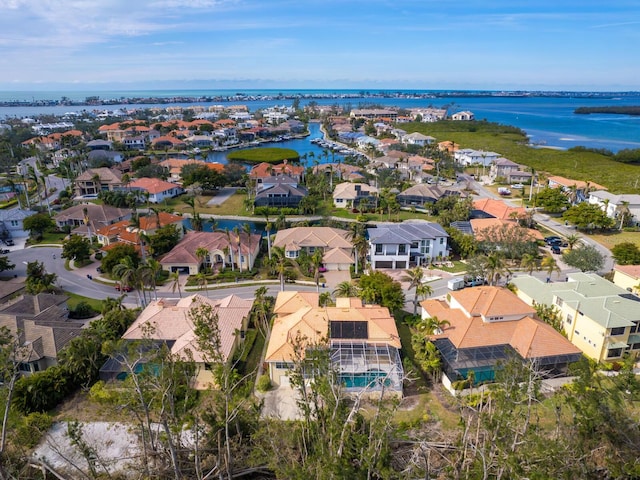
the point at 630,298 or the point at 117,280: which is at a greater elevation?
the point at 630,298

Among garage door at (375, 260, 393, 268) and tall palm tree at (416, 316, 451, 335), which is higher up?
tall palm tree at (416, 316, 451, 335)

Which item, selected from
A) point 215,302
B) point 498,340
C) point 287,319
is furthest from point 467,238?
point 215,302

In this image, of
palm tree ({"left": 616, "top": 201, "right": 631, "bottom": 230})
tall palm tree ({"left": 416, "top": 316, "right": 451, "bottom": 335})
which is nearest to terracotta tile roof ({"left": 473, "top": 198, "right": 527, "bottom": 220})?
palm tree ({"left": 616, "top": 201, "right": 631, "bottom": 230})

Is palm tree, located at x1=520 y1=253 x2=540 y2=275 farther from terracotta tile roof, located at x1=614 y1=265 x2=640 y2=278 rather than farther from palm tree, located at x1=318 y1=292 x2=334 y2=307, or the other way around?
palm tree, located at x1=318 y1=292 x2=334 y2=307

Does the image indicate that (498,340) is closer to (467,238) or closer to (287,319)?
(287,319)

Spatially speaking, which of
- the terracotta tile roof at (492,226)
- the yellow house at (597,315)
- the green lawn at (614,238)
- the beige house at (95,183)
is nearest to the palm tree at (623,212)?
the green lawn at (614,238)

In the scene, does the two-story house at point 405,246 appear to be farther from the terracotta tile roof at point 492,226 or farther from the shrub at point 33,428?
the shrub at point 33,428
